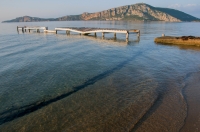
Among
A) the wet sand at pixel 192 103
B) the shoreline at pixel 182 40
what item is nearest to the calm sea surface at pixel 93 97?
the wet sand at pixel 192 103

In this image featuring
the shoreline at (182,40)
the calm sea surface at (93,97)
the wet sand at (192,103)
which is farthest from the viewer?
the shoreline at (182,40)

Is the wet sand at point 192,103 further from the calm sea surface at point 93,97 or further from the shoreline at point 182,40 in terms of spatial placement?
the shoreline at point 182,40

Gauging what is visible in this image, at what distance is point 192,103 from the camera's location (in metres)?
10.6

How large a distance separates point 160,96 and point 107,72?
711 cm

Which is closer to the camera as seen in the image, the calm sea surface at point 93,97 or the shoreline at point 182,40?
the calm sea surface at point 93,97

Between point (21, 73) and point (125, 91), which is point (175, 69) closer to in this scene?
point (125, 91)

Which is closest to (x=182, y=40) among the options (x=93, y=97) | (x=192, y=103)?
(x=192, y=103)

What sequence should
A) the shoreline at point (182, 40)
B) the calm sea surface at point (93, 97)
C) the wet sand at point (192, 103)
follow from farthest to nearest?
the shoreline at point (182, 40) → the calm sea surface at point (93, 97) → the wet sand at point (192, 103)

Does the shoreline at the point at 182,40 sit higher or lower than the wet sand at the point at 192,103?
higher

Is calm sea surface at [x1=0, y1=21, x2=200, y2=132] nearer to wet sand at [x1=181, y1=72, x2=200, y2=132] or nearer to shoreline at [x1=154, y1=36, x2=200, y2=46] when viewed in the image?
wet sand at [x1=181, y1=72, x2=200, y2=132]

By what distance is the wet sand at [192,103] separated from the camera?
826 cm

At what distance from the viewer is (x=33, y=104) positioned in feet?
36.6

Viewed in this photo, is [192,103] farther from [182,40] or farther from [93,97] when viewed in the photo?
[182,40]

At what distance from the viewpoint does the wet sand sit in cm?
826
